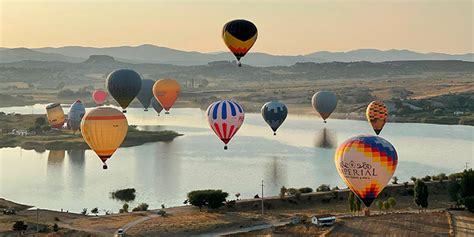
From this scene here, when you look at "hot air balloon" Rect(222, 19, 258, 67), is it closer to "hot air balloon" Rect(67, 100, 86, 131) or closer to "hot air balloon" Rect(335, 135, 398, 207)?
"hot air balloon" Rect(335, 135, 398, 207)

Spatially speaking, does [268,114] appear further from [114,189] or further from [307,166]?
[114,189]

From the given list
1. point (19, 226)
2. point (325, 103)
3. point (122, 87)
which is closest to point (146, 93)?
point (122, 87)

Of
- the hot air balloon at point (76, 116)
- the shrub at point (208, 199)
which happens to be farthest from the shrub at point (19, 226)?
the hot air balloon at point (76, 116)

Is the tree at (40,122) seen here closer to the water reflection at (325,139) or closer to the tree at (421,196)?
the water reflection at (325,139)

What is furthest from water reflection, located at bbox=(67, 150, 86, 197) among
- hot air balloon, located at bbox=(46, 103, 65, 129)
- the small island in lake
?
hot air balloon, located at bbox=(46, 103, 65, 129)

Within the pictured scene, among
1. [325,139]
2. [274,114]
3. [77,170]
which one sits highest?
[274,114]

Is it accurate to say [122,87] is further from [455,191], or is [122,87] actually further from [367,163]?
[367,163]
